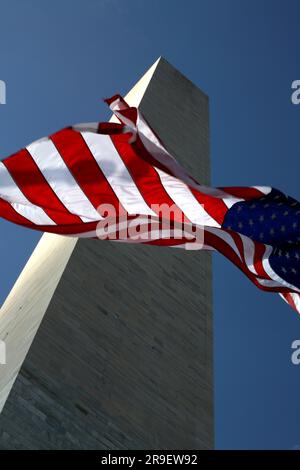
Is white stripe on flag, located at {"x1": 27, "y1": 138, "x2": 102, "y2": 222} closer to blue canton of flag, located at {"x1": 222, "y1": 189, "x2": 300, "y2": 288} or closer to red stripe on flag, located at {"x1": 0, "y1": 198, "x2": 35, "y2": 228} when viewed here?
red stripe on flag, located at {"x1": 0, "y1": 198, "x2": 35, "y2": 228}

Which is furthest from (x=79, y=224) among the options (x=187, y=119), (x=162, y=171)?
(x=187, y=119)

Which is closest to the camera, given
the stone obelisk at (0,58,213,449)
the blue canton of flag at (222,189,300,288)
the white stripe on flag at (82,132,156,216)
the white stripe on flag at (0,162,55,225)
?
the blue canton of flag at (222,189,300,288)

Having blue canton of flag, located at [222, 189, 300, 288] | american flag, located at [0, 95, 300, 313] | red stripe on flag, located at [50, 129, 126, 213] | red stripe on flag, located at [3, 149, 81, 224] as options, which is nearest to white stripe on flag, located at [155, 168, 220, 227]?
american flag, located at [0, 95, 300, 313]

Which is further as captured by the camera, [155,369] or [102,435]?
[155,369]

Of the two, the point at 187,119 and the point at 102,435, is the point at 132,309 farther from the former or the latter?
the point at 187,119

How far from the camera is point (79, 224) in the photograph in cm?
1162

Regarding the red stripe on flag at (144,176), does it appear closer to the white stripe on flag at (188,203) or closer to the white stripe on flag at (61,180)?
the white stripe on flag at (188,203)

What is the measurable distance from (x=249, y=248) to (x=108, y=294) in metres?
3.93

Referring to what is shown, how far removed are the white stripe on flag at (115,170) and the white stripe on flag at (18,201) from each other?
3.03ft

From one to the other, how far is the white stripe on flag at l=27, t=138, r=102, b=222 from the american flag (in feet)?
0.04

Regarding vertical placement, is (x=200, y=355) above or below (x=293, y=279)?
below

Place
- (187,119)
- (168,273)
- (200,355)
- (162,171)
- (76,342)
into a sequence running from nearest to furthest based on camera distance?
(162,171)
(76,342)
(200,355)
(168,273)
(187,119)

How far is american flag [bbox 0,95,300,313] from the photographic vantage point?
10.9m

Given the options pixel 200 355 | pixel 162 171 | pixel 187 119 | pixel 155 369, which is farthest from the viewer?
pixel 187 119
